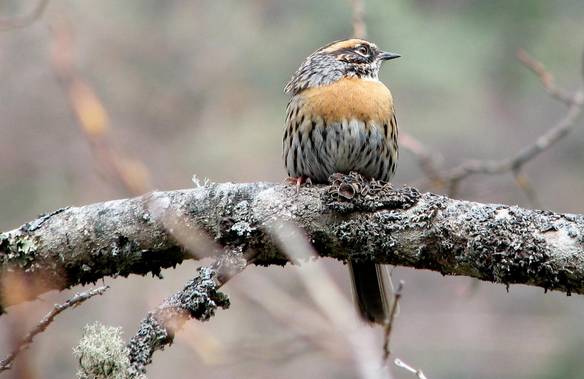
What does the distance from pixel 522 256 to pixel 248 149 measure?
254 inches

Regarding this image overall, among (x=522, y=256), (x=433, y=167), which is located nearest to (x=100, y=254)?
(x=522, y=256)

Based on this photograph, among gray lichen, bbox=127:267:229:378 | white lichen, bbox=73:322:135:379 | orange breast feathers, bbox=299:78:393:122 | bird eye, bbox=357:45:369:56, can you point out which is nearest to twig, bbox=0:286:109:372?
white lichen, bbox=73:322:135:379

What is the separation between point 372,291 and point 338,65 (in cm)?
127

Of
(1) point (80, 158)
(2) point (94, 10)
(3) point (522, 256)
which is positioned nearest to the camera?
(3) point (522, 256)

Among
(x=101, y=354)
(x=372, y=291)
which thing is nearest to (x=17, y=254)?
(x=101, y=354)

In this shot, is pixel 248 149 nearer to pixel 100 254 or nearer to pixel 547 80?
pixel 547 80

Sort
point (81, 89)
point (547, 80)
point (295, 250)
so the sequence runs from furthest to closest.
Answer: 1. point (81, 89)
2. point (547, 80)
3. point (295, 250)

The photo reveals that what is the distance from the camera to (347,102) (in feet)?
14.9

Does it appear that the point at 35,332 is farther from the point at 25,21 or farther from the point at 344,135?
the point at 25,21

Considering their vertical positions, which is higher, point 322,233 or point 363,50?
point 363,50

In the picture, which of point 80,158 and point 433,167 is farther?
point 80,158

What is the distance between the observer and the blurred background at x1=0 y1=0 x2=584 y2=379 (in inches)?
329

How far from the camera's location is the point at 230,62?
9.45m

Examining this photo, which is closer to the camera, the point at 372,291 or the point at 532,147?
the point at 372,291
